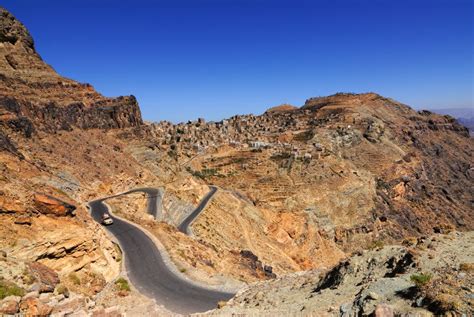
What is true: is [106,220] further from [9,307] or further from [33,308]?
[9,307]

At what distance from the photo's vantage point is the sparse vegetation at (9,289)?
12016 mm

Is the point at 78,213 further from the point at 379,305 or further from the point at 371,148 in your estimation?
the point at 371,148

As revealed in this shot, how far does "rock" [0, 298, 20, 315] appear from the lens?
1114 centimetres

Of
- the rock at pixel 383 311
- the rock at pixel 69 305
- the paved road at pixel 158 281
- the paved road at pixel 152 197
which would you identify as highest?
the paved road at pixel 152 197

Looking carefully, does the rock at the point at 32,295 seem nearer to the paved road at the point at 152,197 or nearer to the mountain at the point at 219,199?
the mountain at the point at 219,199

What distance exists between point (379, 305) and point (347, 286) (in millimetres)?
3198

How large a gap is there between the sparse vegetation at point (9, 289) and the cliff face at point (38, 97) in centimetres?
3022

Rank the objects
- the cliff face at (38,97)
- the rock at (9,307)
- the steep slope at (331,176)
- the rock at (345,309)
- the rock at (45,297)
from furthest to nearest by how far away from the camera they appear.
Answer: the steep slope at (331,176) < the cliff face at (38,97) < the rock at (45,297) < the rock at (9,307) < the rock at (345,309)

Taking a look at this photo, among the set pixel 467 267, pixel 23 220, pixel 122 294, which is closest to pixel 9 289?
pixel 23 220

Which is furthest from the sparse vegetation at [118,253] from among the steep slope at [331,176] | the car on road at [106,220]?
the steep slope at [331,176]

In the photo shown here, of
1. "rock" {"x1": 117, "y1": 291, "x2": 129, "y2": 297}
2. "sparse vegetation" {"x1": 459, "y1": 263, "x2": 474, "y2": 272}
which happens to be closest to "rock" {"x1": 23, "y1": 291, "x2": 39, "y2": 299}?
"rock" {"x1": 117, "y1": 291, "x2": 129, "y2": 297}

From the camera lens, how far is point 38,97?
47.1 metres

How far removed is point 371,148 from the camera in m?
90.5

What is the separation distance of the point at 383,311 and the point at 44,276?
12802 millimetres
